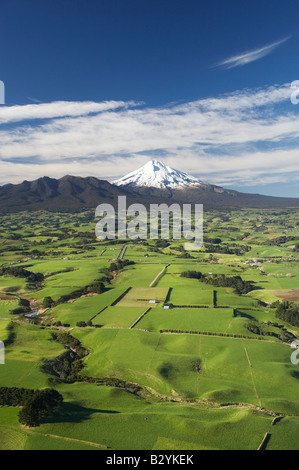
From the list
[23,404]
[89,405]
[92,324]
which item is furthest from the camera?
[92,324]

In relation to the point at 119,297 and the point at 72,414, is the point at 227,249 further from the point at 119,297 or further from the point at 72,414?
the point at 72,414

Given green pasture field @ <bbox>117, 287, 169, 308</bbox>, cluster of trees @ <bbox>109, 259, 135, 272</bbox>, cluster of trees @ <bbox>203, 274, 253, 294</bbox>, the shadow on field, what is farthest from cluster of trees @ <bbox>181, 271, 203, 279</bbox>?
the shadow on field

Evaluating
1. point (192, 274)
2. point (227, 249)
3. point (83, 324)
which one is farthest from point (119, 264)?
point (227, 249)

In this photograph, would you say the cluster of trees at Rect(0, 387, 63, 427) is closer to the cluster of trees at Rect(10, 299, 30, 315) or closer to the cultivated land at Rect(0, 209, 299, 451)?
the cultivated land at Rect(0, 209, 299, 451)

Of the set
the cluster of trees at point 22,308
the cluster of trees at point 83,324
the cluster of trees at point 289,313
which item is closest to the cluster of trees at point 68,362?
the cluster of trees at point 83,324

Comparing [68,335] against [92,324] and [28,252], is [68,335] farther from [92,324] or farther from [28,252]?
[28,252]
